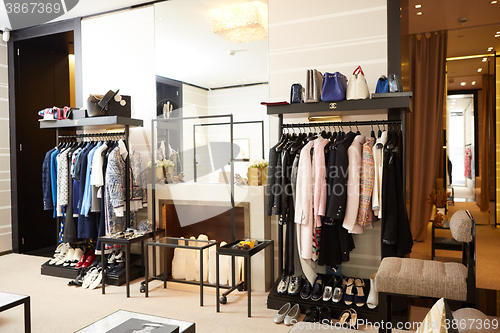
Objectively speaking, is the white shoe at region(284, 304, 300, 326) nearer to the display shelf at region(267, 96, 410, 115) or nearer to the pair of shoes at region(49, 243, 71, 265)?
the display shelf at region(267, 96, 410, 115)

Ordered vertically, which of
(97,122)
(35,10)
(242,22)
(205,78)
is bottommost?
(97,122)

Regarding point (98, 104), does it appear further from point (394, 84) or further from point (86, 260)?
point (394, 84)

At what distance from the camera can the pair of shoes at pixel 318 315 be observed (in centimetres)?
274

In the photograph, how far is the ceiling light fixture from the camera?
369cm

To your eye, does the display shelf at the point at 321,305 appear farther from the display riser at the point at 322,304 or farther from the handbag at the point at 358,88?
the handbag at the point at 358,88

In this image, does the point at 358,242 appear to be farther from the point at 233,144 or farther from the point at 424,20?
the point at 424,20

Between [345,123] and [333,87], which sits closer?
[333,87]

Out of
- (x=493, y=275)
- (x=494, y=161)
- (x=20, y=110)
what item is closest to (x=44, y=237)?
(x=20, y=110)

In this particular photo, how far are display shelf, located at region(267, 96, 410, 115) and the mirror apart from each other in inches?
23.1

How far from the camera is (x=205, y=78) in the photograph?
4.02 meters

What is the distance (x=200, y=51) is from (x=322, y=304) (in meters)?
2.86

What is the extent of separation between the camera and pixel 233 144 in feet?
12.5

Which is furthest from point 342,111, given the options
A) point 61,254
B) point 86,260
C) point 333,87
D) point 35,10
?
point 35,10

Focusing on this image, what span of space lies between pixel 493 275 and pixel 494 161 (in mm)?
3205
